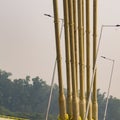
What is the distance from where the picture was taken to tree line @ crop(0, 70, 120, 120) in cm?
6632

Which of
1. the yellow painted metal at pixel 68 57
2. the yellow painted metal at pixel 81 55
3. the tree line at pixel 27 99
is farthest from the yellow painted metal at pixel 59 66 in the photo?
the tree line at pixel 27 99

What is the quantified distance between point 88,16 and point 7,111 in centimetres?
5346

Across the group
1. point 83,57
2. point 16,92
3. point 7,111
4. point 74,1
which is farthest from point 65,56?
point 16,92

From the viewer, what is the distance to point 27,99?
235 feet

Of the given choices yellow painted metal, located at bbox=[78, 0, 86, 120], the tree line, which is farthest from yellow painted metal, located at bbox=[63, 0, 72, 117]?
the tree line

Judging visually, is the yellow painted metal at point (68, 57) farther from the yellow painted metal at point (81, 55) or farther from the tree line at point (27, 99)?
the tree line at point (27, 99)

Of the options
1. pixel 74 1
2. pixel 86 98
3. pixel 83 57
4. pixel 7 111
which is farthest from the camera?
pixel 7 111

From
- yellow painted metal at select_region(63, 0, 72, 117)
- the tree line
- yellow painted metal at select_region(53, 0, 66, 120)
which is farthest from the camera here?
the tree line

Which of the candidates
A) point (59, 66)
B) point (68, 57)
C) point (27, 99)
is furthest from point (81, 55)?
point (27, 99)

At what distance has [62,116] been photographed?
41.5 ft

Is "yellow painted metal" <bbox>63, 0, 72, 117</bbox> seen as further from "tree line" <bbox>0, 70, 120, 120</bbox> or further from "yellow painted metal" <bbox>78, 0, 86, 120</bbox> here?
"tree line" <bbox>0, 70, 120, 120</bbox>

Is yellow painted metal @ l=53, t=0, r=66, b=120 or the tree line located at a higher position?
the tree line

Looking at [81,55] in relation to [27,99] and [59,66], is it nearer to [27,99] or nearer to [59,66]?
[59,66]

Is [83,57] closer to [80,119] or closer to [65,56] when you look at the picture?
[65,56]
